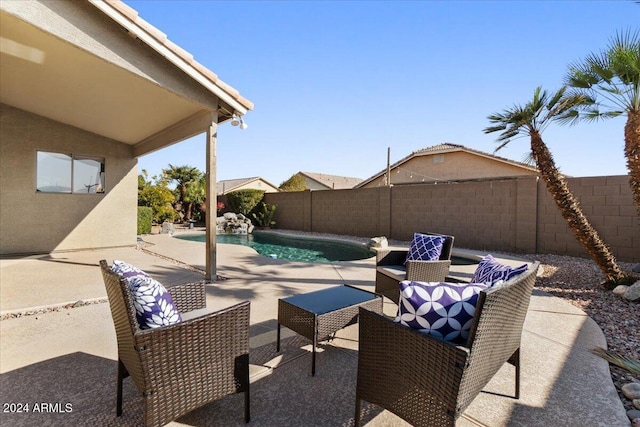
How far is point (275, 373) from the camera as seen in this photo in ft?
9.09

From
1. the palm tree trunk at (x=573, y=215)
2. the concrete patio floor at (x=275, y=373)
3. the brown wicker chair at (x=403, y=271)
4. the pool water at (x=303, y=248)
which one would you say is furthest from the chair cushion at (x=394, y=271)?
the pool water at (x=303, y=248)

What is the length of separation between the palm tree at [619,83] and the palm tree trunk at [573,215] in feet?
2.52

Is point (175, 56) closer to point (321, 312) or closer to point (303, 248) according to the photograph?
point (321, 312)

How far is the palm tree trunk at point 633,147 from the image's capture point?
4996mm

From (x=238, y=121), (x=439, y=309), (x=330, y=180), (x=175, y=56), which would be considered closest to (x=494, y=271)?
(x=439, y=309)

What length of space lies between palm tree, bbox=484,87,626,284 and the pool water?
536cm

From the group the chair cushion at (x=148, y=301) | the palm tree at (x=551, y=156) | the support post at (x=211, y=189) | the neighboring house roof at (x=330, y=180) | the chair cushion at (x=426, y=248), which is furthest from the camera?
the neighboring house roof at (x=330, y=180)

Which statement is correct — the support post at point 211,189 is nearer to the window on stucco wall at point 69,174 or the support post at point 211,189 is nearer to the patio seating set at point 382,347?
the patio seating set at point 382,347

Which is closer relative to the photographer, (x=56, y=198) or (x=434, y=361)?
(x=434, y=361)

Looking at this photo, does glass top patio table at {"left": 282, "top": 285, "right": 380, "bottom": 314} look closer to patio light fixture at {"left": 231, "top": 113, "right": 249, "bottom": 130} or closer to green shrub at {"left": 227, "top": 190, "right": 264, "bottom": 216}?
patio light fixture at {"left": 231, "top": 113, "right": 249, "bottom": 130}

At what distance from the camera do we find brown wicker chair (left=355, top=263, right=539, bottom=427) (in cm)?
166

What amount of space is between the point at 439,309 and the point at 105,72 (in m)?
6.05

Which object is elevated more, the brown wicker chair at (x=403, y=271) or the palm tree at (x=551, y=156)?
the palm tree at (x=551, y=156)

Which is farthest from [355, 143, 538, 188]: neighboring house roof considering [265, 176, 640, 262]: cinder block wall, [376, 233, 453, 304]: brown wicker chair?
[376, 233, 453, 304]: brown wicker chair
